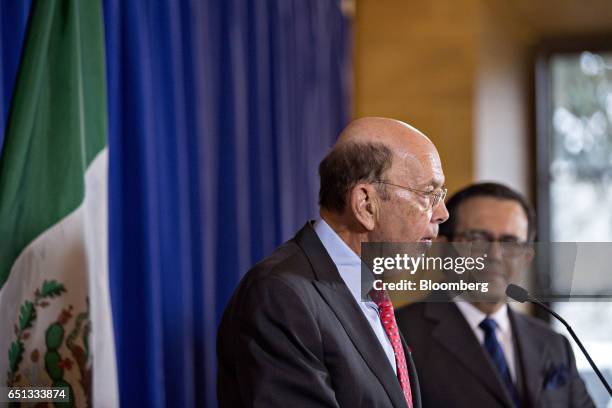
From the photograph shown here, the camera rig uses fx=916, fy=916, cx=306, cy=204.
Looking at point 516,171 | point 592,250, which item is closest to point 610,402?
point 516,171

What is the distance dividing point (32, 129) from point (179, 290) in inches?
31.5

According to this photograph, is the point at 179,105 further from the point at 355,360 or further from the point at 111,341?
the point at 355,360

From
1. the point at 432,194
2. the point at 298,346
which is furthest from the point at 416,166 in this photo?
the point at 298,346

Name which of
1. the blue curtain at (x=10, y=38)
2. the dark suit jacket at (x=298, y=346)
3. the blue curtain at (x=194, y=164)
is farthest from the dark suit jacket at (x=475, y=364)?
the blue curtain at (x=10, y=38)

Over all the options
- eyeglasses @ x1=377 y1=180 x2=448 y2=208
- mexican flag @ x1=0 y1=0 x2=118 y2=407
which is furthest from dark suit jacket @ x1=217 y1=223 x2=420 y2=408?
mexican flag @ x1=0 y1=0 x2=118 y2=407

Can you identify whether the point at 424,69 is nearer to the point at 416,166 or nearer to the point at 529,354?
the point at 529,354

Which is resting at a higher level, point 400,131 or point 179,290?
point 400,131

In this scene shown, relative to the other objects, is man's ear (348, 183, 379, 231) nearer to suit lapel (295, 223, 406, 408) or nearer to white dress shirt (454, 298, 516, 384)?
suit lapel (295, 223, 406, 408)

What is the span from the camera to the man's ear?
75.8 inches

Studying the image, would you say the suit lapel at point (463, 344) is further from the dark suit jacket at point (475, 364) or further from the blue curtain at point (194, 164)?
the blue curtain at point (194, 164)

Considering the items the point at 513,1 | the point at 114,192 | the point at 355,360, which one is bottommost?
the point at 355,360

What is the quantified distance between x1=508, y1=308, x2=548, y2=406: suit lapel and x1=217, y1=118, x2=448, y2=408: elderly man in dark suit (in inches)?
27.4

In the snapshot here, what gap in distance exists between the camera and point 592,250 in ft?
6.04

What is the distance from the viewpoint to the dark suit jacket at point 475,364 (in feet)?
8.22
